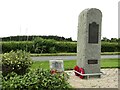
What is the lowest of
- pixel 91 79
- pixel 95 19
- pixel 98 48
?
pixel 91 79

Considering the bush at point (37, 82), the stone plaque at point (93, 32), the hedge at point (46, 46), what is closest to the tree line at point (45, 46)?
the hedge at point (46, 46)

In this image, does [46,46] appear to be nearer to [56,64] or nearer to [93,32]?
[93,32]

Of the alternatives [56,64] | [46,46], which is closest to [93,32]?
[56,64]

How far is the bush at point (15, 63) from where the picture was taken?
32.8ft

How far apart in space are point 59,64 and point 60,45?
17937mm

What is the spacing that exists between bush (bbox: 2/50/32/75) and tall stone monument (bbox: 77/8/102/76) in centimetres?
263

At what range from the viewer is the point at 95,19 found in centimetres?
1171

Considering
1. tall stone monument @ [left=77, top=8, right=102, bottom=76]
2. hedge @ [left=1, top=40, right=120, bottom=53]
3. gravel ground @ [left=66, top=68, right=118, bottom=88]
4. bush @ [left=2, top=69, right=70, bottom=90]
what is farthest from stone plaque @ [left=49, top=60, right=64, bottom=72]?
hedge @ [left=1, top=40, right=120, bottom=53]

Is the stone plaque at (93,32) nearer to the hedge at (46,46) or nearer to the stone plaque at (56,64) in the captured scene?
the stone plaque at (56,64)

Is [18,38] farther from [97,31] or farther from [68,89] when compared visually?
[68,89]

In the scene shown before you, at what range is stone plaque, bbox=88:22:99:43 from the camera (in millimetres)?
11740

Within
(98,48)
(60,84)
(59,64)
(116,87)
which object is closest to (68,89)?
(60,84)

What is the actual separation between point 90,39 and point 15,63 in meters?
3.39

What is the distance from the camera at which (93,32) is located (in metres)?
11.8
